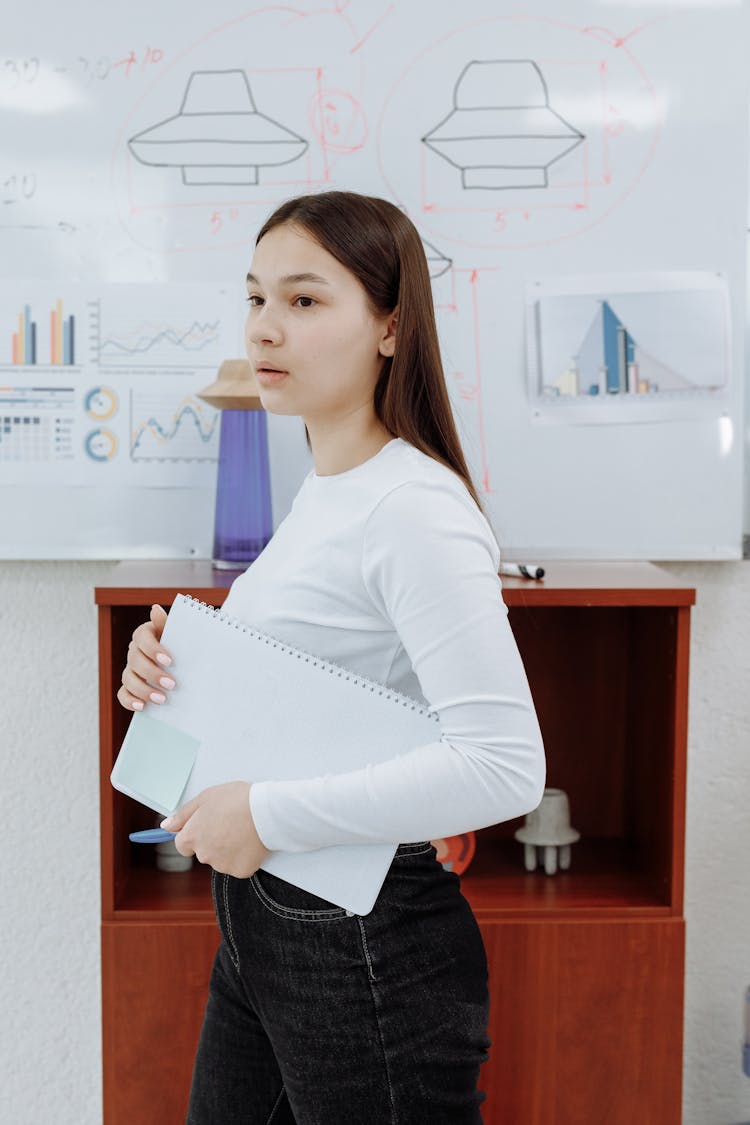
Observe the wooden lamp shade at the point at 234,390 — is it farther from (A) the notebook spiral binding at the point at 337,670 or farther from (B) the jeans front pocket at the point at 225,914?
(B) the jeans front pocket at the point at 225,914

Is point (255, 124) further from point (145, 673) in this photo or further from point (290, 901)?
point (290, 901)

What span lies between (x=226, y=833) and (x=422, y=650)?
8.9 inches

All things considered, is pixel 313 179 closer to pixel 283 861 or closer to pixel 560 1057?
pixel 283 861

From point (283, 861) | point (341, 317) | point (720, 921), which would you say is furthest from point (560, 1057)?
point (341, 317)

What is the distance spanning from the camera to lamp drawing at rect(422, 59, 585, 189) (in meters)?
1.65

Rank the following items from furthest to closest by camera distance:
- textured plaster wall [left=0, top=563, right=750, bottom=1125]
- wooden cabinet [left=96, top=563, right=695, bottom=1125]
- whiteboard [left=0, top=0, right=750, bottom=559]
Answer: textured plaster wall [left=0, top=563, right=750, bottom=1125] → whiteboard [left=0, top=0, right=750, bottom=559] → wooden cabinet [left=96, top=563, right=695, bottom=1125]

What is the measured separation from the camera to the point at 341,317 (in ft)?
3.19

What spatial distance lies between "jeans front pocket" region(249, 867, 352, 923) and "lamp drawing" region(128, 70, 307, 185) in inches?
42.4

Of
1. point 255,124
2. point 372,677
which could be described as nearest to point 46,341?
point 255,124

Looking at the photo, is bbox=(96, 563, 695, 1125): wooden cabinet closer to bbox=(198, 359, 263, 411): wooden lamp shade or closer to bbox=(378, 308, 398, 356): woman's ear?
bbox=(198, 359, 263, 411): wooden lamp shade

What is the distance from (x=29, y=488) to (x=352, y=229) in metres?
0.90

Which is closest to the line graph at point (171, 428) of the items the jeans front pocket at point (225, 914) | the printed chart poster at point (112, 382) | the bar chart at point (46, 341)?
the printed chart poster at point (112, 382)

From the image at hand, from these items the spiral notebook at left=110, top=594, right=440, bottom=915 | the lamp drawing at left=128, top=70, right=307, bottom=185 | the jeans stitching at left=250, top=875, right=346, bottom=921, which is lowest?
the jeans stitching at left=250, top=875, right=346, bottom=921

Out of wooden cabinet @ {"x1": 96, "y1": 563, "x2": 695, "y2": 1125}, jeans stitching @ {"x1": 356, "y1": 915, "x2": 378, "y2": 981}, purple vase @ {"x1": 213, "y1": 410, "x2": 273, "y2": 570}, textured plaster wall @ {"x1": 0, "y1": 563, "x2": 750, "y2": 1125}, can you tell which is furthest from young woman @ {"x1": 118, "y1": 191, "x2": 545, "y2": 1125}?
textured plaster wall @ {"x1": 0, "y1": 563, "x2": 750, "y2": 1125}
